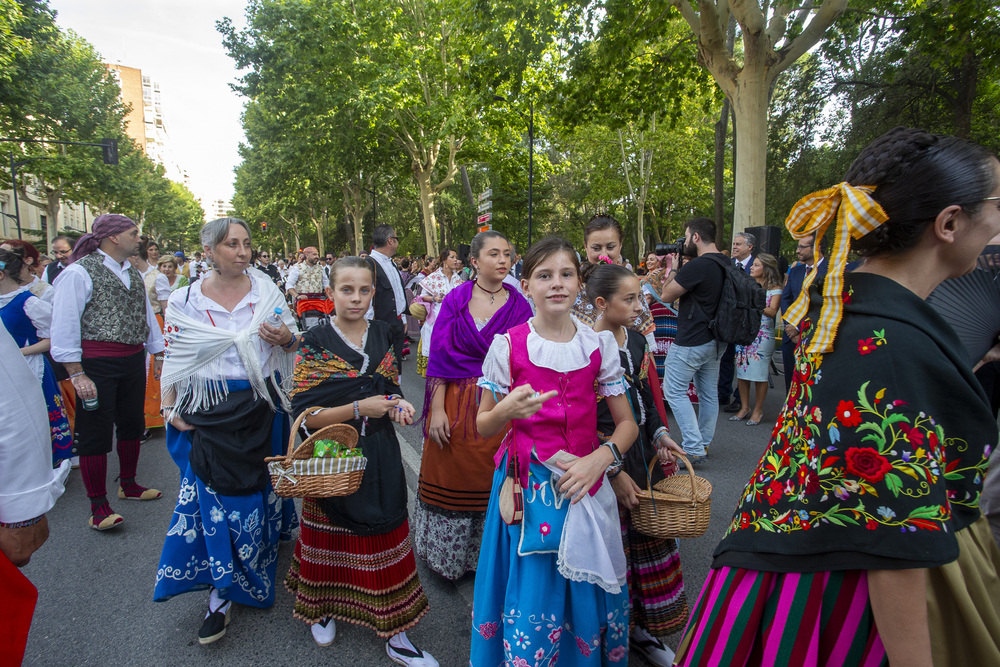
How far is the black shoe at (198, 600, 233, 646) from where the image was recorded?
8.97 ft

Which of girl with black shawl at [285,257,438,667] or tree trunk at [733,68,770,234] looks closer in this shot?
girl with black shawl at [285,257,438,667]

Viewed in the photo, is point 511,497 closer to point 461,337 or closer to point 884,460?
point 884,460

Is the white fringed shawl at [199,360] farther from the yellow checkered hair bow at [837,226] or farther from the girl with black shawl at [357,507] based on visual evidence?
the yellow checkered hair bow at [837,226]

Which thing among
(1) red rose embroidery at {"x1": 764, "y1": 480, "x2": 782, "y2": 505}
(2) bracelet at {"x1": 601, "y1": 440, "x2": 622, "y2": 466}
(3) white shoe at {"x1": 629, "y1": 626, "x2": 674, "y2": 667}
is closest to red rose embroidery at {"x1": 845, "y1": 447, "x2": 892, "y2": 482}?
(1) red rose embroidery at {"x1": 764, "y1": 480, "x2": 782, "y2": 505}

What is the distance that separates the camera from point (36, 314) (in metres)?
4.57

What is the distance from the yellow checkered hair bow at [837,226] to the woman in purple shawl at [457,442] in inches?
84.2

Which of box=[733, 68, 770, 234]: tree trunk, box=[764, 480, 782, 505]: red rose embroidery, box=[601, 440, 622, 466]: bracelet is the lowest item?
box=[601, 440, 622, 466]: bracelet

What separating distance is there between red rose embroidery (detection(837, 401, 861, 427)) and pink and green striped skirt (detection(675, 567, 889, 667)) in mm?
326

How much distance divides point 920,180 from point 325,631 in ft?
9.73

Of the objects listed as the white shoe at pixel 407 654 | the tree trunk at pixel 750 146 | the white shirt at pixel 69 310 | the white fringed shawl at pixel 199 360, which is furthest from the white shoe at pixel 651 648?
the tree trunk at pixel 750 146

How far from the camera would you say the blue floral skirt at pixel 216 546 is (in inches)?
110

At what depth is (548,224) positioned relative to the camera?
44.7 m

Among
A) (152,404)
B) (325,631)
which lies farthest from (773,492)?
(152,404)

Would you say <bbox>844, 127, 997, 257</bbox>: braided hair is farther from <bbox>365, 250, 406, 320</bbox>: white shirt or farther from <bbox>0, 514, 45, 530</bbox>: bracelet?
<bbox>365, 250, 406, 320</bbox>: white shirt
